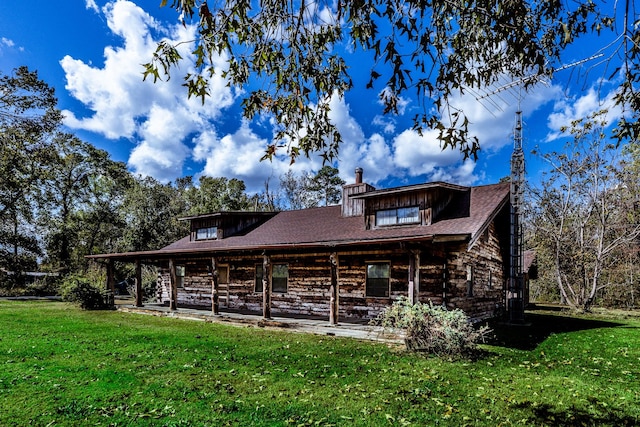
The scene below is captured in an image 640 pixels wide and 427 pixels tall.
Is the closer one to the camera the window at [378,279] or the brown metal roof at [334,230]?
the brown metal roof at [334,230]

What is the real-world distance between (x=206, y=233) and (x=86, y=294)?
6839 millimetres

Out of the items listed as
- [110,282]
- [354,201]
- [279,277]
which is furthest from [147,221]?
[354,201]

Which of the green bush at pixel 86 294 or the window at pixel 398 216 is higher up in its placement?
the window at pixel 398 216

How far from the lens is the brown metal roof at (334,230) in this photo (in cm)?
1272

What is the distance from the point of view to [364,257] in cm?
1450

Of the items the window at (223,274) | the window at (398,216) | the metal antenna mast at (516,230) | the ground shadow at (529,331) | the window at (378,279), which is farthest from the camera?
the window at (223,274)

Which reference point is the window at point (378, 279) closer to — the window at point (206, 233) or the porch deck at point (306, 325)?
the porch deck at point (306, 325)

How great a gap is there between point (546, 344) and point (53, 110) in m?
27.9

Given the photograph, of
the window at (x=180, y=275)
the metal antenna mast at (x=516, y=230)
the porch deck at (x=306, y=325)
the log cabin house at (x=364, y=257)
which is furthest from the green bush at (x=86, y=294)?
the metal antenna mast at (x=516, y=230)

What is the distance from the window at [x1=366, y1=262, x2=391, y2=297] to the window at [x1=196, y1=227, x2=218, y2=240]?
10613 mm

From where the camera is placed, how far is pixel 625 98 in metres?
4.12

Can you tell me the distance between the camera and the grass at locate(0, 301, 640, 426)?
5070 millimetres

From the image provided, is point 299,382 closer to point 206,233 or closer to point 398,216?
point 398,216

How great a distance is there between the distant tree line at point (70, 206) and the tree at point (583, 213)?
2626 cm
